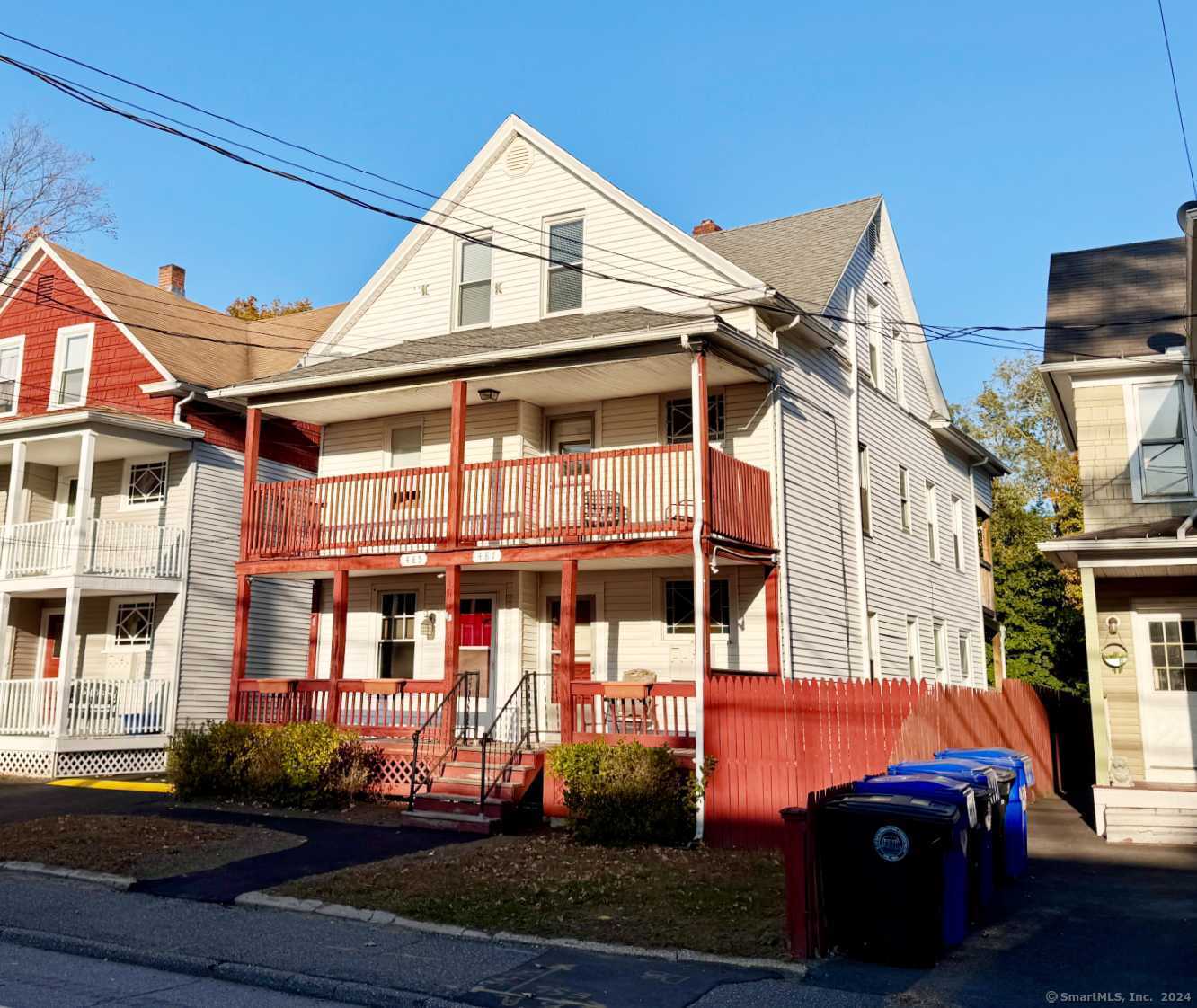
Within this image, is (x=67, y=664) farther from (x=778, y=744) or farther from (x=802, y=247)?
(x=802, y=247)

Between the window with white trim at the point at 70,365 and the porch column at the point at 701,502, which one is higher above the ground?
the window with white trim at the point at 70,365

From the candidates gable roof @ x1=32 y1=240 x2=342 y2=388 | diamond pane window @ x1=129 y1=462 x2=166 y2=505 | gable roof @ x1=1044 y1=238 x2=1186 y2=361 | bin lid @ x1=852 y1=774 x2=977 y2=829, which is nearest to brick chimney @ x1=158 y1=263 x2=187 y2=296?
gable roof @ x1=32 y1=240 x2=342 y2=388

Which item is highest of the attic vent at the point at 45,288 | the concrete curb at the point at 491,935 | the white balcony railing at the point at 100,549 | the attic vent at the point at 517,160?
the attic vent at the point at 517,160

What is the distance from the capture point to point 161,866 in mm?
10594

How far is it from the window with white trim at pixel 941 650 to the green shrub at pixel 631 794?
11.9 meters

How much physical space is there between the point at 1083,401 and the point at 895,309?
670 centimetres

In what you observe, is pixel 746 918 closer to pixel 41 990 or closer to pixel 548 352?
pixel 41 990

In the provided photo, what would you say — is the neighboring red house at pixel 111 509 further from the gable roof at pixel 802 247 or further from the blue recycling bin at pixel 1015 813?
the blue recycling bin at pixel 1015 813

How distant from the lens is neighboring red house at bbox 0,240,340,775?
762 inches

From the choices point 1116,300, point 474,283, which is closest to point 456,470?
point 474,283

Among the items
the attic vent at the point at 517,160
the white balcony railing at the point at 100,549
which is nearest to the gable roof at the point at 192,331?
the white balcony railing at the point at 100,549

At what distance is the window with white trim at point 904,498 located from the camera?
70.9ft

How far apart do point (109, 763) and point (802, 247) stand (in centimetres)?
1566

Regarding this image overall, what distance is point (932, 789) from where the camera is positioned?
8203 mm
